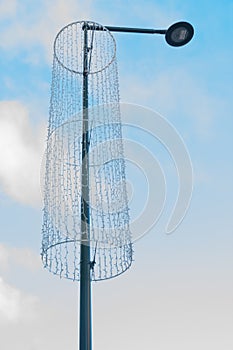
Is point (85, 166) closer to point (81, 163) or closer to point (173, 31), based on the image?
point (81, 163)

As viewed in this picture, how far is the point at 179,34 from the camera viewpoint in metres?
1.96

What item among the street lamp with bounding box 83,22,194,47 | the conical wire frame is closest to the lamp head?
the street lamp with bounding box 83,22,194,47

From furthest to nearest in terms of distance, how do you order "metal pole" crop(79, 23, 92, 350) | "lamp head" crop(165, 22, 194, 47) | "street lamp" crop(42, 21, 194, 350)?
"lamp head" crop(165, 22, 194, 47) < "street lamp" crop(42, 21, 194, 350) < "metal pole" crop(79, 23, 92, 350)

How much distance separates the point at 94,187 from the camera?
5.47ft

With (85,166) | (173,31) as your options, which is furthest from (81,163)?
(173,31)

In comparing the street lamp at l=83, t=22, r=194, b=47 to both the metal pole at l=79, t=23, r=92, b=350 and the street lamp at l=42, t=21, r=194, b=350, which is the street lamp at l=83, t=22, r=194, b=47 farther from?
the metal pole at l=79, t=23, r=92, b=350

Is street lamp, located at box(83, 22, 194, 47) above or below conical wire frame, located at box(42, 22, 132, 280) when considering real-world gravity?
above

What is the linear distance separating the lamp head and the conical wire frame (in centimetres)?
27

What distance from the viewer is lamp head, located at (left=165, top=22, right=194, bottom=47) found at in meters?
1.94

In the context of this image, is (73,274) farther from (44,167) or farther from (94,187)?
(44,167)

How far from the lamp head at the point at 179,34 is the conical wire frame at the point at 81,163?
27 centimetres

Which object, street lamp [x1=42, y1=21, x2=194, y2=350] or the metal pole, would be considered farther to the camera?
street lamp [x1=42, y1=21, x2=194, y2=350]
